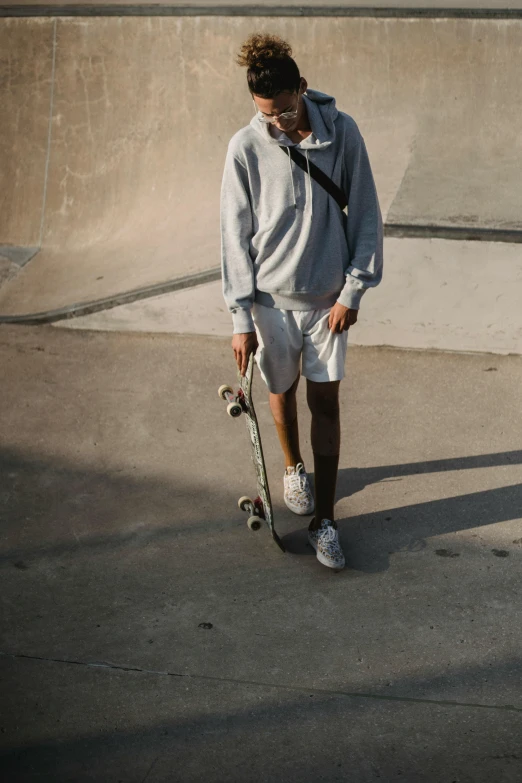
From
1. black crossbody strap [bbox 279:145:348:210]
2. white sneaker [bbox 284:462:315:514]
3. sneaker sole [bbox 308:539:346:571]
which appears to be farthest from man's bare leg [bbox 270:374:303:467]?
black crossbody strap [bbox 279:145:348:210]

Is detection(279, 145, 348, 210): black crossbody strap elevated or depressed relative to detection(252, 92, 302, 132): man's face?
depressed

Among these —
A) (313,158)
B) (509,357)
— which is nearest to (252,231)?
(313,158)

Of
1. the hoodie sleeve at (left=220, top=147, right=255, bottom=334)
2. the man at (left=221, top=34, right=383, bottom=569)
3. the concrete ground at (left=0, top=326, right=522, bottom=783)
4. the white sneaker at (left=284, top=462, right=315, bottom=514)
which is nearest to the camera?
the concrete ground at (left=0, top=326, right=522, bottom=783)

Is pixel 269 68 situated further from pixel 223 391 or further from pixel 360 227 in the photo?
pixel 223 391

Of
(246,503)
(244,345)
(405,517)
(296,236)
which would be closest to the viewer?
(296,236)

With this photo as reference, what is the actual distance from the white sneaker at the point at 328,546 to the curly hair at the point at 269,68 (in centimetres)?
172

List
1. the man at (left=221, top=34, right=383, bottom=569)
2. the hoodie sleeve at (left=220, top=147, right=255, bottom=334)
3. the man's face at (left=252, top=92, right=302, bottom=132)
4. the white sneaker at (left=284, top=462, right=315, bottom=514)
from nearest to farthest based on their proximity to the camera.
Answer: the man's face at (left=252, top=92, right=302, bottom=132) < the man at (left=221, top=34, right=383, bottom=569) < the hoodie sleeve at (left=220, top=147, right=255, bottom=334) < the white sneaker at (left=284, top=462, right=315, bottom=514)

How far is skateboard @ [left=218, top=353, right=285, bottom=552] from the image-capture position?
3477 mm

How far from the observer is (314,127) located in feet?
10.1

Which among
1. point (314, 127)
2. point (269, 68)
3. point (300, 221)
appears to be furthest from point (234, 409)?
point (269, 68)

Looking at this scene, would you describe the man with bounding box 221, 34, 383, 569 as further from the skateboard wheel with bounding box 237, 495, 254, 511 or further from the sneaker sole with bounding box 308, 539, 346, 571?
the skateboard wheel with bounding box 237, 495, 254, 511

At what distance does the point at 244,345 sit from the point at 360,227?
624 mm

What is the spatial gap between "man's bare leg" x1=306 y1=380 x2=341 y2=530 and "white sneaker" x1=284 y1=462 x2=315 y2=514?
12.3 inches

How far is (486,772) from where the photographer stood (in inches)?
104
